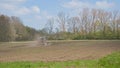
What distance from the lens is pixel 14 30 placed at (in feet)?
274

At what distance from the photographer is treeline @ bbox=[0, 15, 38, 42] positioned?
260 ft

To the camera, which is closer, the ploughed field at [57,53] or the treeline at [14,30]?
the ploughed field at [57,53]

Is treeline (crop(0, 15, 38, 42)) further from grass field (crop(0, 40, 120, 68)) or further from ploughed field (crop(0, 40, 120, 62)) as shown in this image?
grass field (crop(0, 40, 120, 68))

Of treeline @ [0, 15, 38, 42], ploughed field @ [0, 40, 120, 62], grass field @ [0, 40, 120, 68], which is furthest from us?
treeline @ [0, 15, 38, 42]

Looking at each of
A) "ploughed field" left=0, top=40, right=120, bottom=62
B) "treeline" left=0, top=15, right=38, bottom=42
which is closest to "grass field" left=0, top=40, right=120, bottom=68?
"ploughed field" left=0, top=40, right=120, bottom=62

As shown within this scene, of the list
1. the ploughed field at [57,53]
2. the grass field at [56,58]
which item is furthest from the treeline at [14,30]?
the grass field at [56,58]

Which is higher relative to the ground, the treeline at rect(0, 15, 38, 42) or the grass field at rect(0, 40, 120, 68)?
the treeline at rect(0, 15, 38, 42)

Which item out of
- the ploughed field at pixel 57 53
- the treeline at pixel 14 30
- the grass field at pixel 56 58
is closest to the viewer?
the grass field at pixel 56 58

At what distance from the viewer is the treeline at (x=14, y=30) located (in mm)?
79312

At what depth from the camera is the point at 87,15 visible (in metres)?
94.5

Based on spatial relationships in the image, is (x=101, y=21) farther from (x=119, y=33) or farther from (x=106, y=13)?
(x=119, y=33)

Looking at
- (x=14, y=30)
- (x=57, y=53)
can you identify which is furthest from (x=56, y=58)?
(x=14, y=30)

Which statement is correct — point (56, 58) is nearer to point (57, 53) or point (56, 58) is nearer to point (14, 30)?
point (57, 53)

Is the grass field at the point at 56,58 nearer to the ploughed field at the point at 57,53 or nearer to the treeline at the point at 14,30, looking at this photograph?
the ploughed field at the point at 57,53
